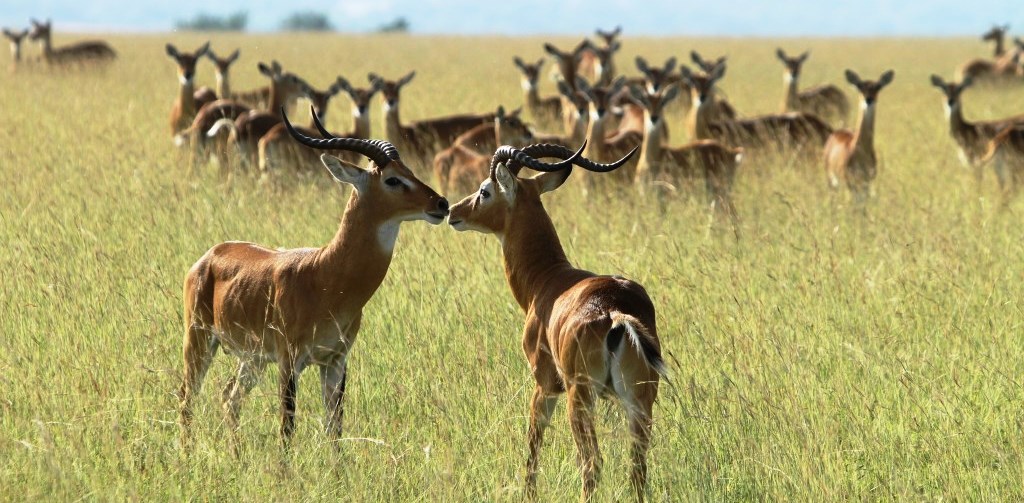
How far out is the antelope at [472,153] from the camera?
32.2 ft

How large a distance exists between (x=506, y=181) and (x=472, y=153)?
17.9 ft

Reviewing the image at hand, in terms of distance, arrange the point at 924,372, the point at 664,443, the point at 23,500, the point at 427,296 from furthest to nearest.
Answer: the point at 427,296
the point at 924,372
the point at 664,443
the point at 23,500

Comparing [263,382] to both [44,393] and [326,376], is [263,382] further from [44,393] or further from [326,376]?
[44,393]

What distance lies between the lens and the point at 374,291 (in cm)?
450

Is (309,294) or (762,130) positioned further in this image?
(762,130)

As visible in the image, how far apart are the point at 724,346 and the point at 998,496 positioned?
1611 millimetres

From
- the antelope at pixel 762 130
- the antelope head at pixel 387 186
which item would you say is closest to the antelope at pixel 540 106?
the antelope at pixel 762 130

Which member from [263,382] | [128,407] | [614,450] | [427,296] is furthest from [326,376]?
[427,296]

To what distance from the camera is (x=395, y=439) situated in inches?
173

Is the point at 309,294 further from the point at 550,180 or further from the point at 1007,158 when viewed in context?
the point at 1007,158

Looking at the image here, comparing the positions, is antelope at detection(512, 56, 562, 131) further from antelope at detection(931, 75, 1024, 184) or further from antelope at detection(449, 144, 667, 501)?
antelope at detection(449, 144, 667, 501)

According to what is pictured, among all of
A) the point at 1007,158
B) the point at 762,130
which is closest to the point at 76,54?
the point at 762,130

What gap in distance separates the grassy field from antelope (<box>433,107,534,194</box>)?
82 centimetres

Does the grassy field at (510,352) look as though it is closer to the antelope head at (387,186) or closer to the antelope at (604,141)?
the antelope head at (387,186)
